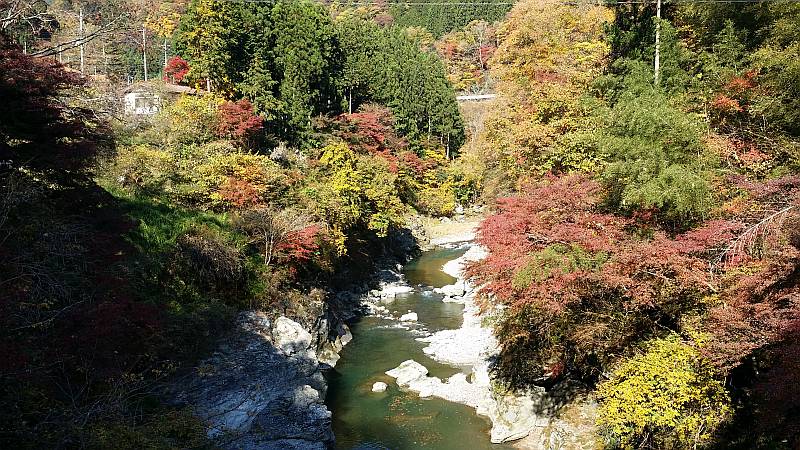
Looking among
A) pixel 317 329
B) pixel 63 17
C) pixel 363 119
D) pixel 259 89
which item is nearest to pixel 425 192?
pixel 363 119

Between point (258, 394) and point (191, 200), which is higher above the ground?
point (191, 200)

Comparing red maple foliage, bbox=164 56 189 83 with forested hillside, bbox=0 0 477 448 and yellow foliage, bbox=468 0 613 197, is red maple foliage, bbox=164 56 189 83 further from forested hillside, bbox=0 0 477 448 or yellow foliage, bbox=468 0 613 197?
yellow foliage, bbox=468 0 613 197

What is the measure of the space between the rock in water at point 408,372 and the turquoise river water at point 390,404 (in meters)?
0.29

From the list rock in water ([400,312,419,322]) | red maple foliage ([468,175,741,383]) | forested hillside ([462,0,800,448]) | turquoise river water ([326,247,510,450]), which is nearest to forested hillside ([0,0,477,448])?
turquoise river water ([326,247,510,450])

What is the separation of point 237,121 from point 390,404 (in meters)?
17.4

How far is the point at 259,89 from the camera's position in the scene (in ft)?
99.7

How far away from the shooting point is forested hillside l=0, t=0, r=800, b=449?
28.5 ft

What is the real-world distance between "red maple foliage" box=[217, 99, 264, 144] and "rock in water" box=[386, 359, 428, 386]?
15.5m

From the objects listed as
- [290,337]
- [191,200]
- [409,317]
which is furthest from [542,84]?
[191,200]

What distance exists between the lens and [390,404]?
16469mm

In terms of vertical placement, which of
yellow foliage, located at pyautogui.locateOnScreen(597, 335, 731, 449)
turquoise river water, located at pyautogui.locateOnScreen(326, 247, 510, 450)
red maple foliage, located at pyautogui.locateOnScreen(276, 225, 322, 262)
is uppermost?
red maple foliage, located at pyautogui.locateOnScreen(276, 225, 322, 262)

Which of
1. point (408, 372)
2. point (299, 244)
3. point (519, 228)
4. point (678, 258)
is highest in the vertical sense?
point (519, 228)

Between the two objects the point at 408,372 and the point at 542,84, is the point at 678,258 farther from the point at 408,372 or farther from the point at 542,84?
the point at 542,84

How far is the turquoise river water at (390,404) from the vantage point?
14.5m
